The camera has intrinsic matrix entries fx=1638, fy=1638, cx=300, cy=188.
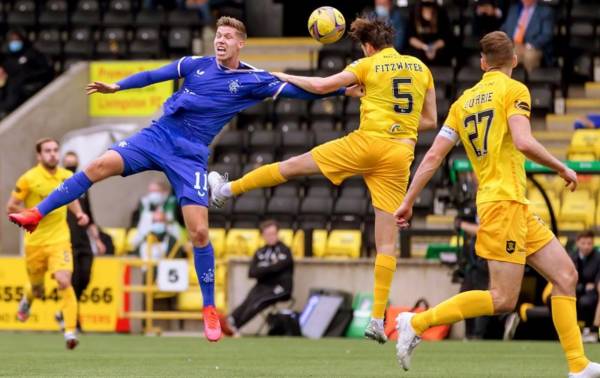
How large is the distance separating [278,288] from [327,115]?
189 inches

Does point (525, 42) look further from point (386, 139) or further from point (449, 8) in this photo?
point (386, 139)

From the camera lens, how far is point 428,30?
23.5 m

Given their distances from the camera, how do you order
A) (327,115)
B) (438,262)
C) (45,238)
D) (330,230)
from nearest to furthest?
(45,238) → (438,262) → (330,230) → (327,115)

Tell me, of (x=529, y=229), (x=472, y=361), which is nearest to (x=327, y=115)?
(x=472, y=361)

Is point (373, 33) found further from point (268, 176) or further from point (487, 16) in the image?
point (487, 16)

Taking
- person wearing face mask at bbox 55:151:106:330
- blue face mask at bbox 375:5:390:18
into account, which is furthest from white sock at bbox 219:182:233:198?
blue face mask at bbox 375:5:390:18

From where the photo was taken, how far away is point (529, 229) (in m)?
10.3

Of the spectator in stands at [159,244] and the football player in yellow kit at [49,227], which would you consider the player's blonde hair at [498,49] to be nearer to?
the football player in yellow kit at [49,227]

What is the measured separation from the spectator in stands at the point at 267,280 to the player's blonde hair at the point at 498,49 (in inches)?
398

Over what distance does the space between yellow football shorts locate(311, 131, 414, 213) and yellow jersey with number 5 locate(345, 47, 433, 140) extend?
0.32ft

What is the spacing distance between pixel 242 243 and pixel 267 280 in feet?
6.66

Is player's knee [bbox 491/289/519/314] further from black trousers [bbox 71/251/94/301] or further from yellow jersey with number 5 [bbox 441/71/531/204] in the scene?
black trousers [bbox 71/251/94/301]

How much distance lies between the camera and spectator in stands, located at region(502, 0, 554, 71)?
2309cm

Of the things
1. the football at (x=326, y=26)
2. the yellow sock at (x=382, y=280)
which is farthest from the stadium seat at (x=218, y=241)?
the football at (x=326, y=26)
